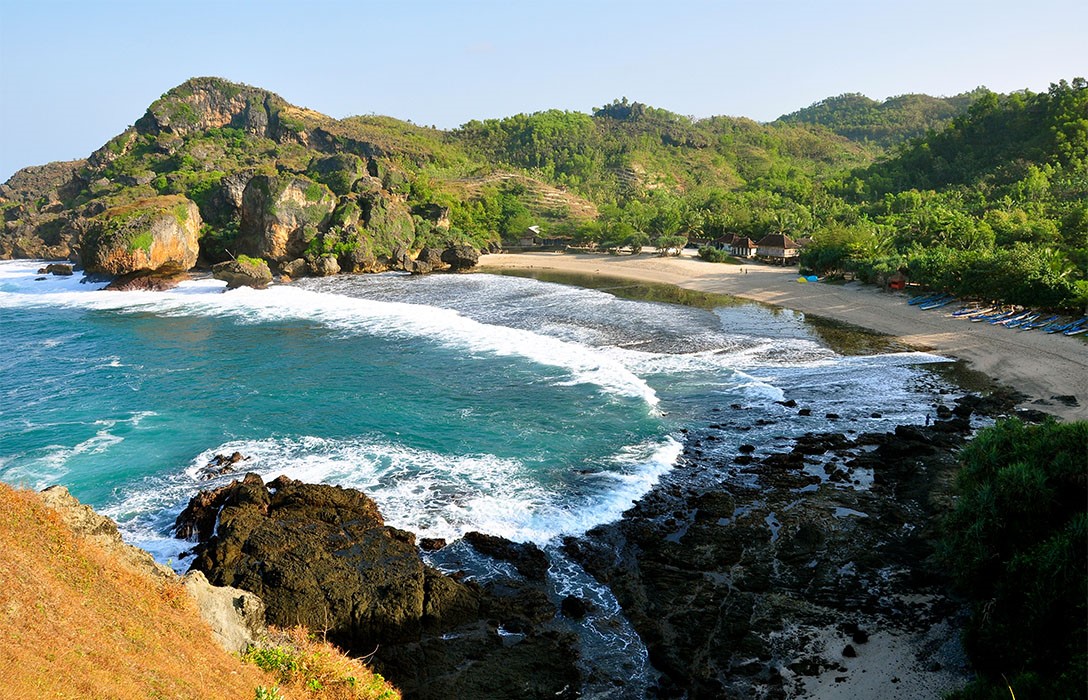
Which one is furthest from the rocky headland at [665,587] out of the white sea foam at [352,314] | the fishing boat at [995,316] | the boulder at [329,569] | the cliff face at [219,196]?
the cliff face at [219,196]

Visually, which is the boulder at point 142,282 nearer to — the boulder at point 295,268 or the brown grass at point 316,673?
the boulder at point 295,268

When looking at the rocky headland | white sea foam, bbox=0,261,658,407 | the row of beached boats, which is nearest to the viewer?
the rocky headland

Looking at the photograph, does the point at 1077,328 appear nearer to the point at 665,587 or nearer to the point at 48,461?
the point at 665,587

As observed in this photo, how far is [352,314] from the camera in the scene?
51031 millimetres

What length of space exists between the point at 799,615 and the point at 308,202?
229 ft

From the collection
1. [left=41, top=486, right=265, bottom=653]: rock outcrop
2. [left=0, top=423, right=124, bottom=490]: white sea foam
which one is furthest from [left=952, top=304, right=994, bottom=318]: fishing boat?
[left=0, top=423, right=124, bottom=490]: white sea foam

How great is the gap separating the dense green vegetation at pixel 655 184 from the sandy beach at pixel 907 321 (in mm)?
3452

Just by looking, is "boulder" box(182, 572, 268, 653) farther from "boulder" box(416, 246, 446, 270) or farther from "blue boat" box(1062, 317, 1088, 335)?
"boulder" box(416, 246, 446, 270)

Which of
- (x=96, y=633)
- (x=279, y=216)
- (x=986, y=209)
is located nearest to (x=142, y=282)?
(x=279, y=216)

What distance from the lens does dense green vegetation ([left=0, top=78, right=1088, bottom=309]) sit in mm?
52438

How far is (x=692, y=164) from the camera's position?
484ft

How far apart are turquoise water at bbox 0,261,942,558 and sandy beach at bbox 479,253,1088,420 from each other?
3.33 meters

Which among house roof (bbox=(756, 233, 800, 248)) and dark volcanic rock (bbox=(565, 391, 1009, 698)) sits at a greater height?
house roof (bbox=(756, 233, 800, 248))

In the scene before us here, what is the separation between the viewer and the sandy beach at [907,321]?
30312mm
